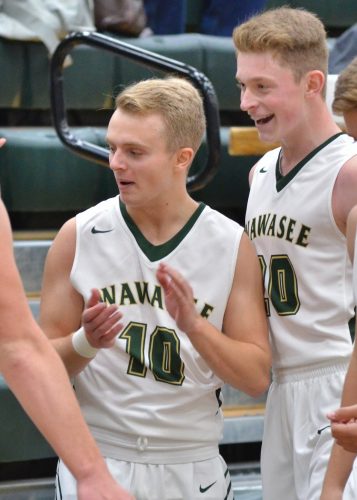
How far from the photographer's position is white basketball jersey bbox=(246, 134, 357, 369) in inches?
133

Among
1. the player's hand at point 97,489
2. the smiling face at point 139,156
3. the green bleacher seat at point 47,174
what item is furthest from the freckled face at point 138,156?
the green bleacher seat at point 47,174

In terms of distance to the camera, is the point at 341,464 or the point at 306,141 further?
the point at 306,141

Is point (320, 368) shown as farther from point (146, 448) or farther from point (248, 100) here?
point (248, 100)

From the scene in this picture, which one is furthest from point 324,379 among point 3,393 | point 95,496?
point 3,393

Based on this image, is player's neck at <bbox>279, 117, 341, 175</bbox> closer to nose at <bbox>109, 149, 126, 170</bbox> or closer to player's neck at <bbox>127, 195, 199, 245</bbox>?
player's neck at <bbox>127, 195, 199, 245</bbox>

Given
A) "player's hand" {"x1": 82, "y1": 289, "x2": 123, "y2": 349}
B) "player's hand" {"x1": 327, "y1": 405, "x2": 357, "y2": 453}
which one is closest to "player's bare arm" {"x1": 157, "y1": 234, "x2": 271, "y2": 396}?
"player's hand" {"x1": 82, "y1": 289, "x2": 123, "y2": 349}

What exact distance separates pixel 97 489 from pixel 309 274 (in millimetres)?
1278

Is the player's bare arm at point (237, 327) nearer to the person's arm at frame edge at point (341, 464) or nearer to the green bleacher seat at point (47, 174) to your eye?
the person's arm at frame edge at point (341, 464)

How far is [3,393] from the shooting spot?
15.8 ft

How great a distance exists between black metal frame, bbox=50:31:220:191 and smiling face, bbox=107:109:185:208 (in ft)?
6.18

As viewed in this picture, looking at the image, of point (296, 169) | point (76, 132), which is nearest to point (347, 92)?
point (296, 169)

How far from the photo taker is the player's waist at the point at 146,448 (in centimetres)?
310

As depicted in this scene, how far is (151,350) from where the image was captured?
10.2ft

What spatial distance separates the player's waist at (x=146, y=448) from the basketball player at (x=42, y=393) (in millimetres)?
782
